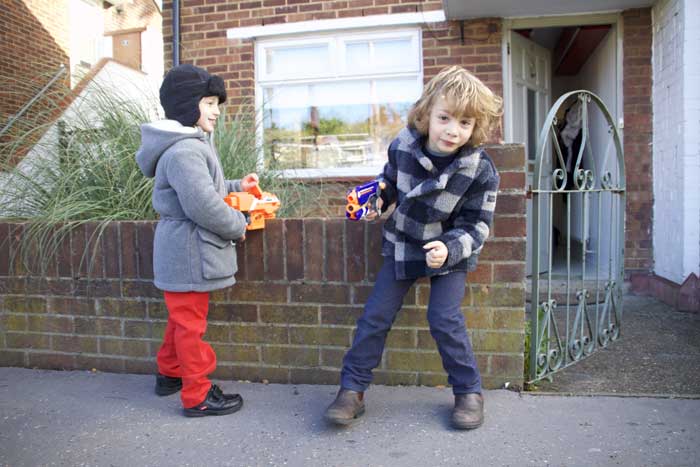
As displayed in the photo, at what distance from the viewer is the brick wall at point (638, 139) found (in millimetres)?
5688

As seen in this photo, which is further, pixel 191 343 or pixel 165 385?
pixel 165 385

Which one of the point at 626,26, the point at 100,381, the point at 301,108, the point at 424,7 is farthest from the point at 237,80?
the point at 100,381

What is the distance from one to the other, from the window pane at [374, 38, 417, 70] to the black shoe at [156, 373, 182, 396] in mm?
4459

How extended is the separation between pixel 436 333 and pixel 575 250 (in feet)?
19.4

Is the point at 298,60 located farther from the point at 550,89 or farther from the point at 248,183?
the point at 248,183

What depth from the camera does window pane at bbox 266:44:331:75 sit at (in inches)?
262

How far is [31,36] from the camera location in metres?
12.1

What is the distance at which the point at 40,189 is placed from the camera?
3518mm

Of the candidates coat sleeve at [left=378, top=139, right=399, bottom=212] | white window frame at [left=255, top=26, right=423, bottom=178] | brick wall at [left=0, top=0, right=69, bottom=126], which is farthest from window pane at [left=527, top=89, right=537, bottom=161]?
brick wall at [left=0, top=0, right=69, bottom=126]

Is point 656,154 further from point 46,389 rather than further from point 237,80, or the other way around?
point 46,389

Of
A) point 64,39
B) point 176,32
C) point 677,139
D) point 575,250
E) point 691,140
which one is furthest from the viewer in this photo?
point 64,39

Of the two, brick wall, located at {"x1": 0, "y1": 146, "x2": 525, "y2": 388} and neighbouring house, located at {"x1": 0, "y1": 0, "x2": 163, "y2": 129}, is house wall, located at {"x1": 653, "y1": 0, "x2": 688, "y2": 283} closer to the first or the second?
brick wall, located at {"x1": 0, "y1": 146, "x2": 525, "y2": 388}

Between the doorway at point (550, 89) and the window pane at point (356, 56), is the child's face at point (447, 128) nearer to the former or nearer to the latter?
the doorway at point (550, 89)

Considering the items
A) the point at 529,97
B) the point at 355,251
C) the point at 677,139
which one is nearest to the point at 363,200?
the point at 355,251
